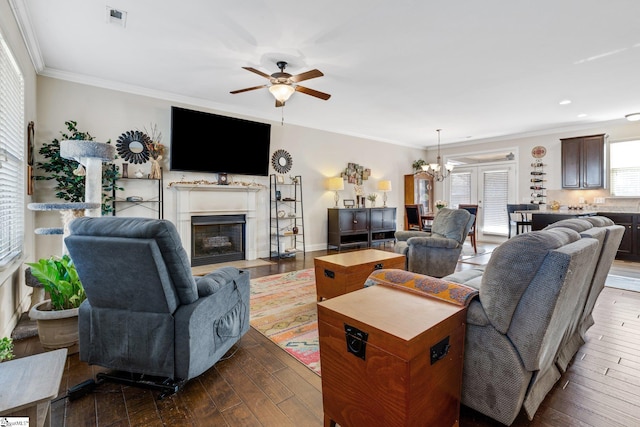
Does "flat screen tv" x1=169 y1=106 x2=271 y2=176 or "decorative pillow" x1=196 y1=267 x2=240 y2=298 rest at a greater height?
"flat screen tv" x1=169 y1=106 x2=271 y2=176

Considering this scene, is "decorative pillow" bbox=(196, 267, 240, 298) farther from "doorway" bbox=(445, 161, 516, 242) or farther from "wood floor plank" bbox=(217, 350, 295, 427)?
"doorway" bbox=(445, 161, 516, 242)

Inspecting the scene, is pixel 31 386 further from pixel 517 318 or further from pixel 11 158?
pixel 11 158

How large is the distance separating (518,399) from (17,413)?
1922 mm

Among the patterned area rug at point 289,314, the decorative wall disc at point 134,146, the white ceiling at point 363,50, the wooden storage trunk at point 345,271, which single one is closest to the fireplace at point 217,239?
the decorative wall disc at point 134,146

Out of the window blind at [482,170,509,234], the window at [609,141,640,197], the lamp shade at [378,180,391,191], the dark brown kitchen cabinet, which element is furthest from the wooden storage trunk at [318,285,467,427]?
the window blind at [482,170,509,234]

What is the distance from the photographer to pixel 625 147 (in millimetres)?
5965

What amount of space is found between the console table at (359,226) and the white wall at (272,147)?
31cm

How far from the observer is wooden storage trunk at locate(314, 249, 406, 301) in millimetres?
2832

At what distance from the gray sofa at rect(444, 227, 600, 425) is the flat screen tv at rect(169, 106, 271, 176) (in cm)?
448

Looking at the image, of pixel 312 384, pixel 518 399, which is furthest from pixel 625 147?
pixel 312 384

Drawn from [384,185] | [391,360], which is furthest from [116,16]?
[384,185]

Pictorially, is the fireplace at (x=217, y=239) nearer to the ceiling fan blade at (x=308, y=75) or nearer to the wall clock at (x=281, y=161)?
the wall clock at (x=281, y=161)

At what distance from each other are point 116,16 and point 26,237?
2326 mm

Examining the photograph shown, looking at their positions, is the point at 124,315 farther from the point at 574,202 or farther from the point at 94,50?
the point at 574,202
